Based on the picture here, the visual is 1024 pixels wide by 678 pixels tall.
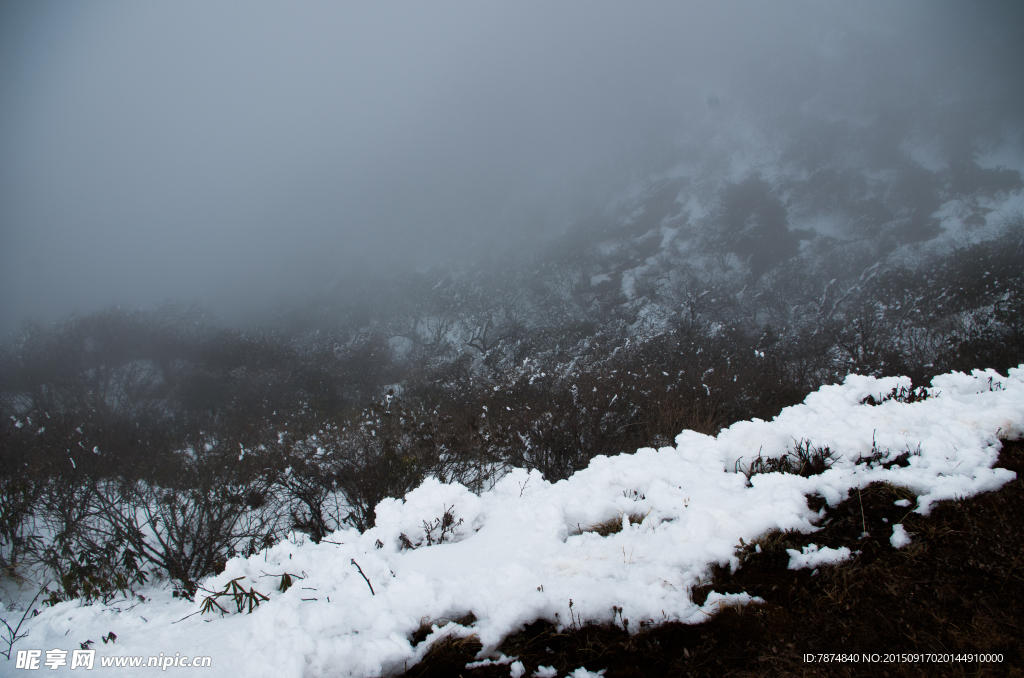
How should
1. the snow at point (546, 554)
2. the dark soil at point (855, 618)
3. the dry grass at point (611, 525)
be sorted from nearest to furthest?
the dark soil at point (855, 618) < the snow at point (546, 554) < the dry grass at point (611, 525)

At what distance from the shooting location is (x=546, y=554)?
2.86m

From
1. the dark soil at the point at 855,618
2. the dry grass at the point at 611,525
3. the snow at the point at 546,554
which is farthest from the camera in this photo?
the dry grass at the point at 611,525

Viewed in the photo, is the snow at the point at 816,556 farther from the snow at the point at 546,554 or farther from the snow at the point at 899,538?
the snow at the point at 899,538

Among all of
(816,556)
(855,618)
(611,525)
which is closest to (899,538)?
(816,556)

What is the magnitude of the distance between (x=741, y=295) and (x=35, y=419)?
50.3 metres

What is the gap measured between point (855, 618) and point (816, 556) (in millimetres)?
456

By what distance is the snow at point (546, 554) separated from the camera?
2270 millimetres

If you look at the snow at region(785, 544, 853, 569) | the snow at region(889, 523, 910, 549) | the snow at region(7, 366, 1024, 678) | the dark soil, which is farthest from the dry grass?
the snow at region(889, 523, 910, 549)

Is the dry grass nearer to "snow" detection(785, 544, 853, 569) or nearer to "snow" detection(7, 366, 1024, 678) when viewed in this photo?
"snow" detection(7, 366, 1024, 678)

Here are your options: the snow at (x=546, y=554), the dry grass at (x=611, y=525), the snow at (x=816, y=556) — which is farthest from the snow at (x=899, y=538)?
the dry grass at (x=611, y=525)

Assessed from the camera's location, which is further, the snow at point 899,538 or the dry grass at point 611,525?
the dry grass at point 611,525

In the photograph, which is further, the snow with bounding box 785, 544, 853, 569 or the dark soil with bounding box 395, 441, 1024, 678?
the snow with bounding box 785, 544, 853, 569

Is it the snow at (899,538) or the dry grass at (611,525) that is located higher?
the dry grass at (611,525)

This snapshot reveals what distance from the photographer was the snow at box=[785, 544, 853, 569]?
2.34 meters
